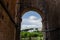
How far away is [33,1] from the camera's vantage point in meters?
12.3

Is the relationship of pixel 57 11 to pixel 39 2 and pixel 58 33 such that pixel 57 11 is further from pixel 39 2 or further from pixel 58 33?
pixel 39 2

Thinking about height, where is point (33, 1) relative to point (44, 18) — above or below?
above

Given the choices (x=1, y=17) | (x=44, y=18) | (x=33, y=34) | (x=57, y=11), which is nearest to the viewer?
(x=1, y=17)

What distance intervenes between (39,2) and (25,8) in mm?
1118

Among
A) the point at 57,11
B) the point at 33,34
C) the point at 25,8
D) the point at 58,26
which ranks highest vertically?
the point at 25,8

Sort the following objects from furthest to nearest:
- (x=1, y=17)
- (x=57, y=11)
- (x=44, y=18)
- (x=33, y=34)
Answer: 1. (x=33, y=34)
2. (x=44, y=18)
3. (x=57, y=11)
4. (x=1, y=17)

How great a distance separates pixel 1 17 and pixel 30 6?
9.64m

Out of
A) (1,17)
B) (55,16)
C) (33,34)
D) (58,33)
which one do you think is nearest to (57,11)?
(55,16)

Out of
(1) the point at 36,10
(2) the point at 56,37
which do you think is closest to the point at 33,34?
(1) the point at 36,10

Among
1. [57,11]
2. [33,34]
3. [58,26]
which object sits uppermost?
[57,11]

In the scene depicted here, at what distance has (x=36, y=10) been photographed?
12328 millimetres

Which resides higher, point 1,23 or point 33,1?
point 33,1

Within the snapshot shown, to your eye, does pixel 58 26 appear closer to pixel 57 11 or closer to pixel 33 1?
pixel 57 11

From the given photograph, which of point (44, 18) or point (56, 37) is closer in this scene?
point (56, 37)
